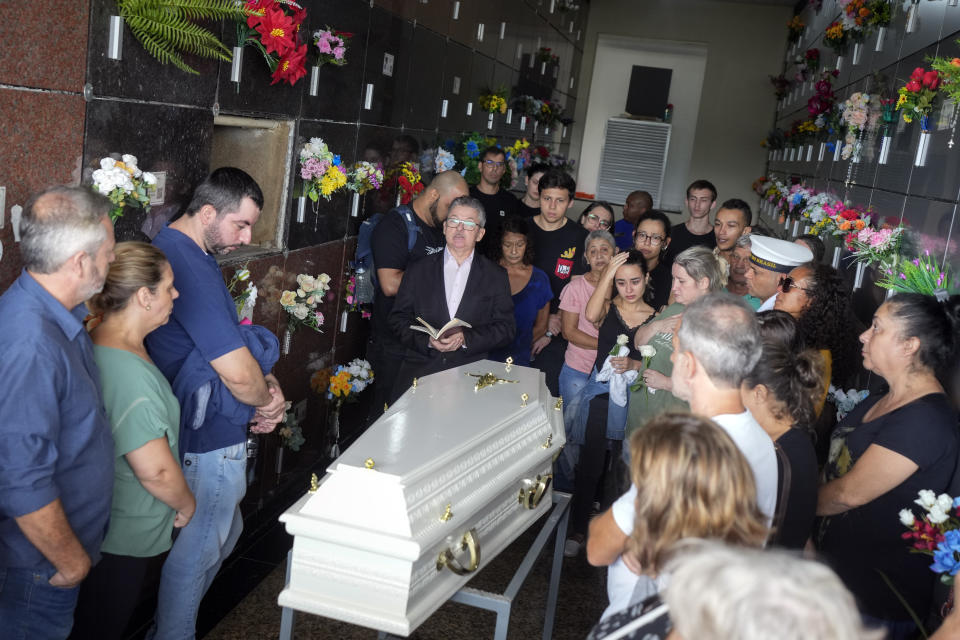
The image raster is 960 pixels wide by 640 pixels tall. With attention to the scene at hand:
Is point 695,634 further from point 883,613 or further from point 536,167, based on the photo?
point 536,167

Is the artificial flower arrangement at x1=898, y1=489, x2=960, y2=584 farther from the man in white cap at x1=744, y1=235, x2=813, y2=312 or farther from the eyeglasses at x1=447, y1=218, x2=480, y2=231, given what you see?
the eyeglasses at x1=447, y1=218, x2=480, y2=231

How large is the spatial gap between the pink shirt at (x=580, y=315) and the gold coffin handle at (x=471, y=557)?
2277 millimetres

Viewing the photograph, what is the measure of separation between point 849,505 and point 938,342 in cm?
52

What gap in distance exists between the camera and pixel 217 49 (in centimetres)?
308

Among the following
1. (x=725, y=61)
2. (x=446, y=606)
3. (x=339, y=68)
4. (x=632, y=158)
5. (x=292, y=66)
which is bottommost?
(x=446, y=606)

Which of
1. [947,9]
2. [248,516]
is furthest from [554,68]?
[248,516]

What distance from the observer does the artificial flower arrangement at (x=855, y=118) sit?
489cm

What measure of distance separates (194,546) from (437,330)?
165 cm

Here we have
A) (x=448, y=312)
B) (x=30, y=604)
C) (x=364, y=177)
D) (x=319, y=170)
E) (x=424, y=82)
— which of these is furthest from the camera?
(x=424, y=82)

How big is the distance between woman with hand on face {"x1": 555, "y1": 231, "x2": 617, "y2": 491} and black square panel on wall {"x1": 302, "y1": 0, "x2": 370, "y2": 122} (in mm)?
1464

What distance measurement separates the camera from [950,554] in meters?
1.92

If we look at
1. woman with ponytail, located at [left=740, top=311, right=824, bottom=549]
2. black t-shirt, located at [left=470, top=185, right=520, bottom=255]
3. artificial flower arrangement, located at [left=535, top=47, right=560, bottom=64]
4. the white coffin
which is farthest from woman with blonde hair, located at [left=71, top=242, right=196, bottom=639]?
artificial flower arrangement, located at [left=535, top=47, right=560, bottom=64]

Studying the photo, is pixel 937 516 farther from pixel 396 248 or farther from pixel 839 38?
pixel 839 38

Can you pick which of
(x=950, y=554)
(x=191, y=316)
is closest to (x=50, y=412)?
A: (x=191, y=316)
